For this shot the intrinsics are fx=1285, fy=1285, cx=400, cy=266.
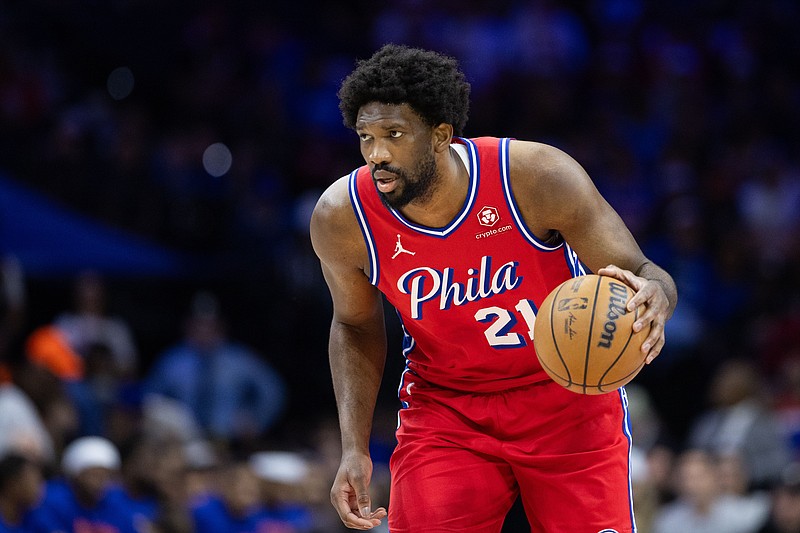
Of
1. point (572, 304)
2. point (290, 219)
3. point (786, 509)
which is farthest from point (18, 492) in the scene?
point (290, 219)

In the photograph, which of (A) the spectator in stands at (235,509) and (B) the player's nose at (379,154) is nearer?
(B) the player's nose at (379,154)

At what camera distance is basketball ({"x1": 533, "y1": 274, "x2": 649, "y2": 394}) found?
4.62 m

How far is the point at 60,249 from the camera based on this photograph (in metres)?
11.3

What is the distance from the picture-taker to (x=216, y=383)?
465 inches

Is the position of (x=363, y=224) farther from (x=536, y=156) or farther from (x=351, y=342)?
(x=536, y=156)

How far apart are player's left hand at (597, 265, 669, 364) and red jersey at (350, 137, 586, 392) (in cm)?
53

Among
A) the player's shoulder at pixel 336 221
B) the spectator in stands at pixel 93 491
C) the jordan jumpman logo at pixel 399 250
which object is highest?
the player's shoulder at pixel 336 221

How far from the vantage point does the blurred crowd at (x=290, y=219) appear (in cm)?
1015

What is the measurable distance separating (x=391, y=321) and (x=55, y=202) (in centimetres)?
331

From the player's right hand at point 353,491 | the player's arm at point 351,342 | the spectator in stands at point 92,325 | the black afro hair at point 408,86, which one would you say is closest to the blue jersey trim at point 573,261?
the black afro hair at point 408,86

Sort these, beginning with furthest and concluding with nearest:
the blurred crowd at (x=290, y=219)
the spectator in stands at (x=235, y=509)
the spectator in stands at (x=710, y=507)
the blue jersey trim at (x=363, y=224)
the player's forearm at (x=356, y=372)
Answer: the blurred crowd at (x=290, y=219) → the spectator in stands at (x=710, y=507) → the spectator in stands at (x=235, y=509) → the player's forearm at (x=356, y=372) → the blue jersey trim at (x=363, y=224)

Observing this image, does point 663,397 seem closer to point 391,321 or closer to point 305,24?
point 391,321

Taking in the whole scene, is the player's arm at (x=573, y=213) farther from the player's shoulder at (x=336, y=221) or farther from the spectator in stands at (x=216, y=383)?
the spectator in stands at (x=216, y=383)

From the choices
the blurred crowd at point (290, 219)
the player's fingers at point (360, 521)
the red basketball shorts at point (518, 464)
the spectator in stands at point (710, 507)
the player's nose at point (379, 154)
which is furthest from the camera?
the blurred crowd at point (290, 219)
